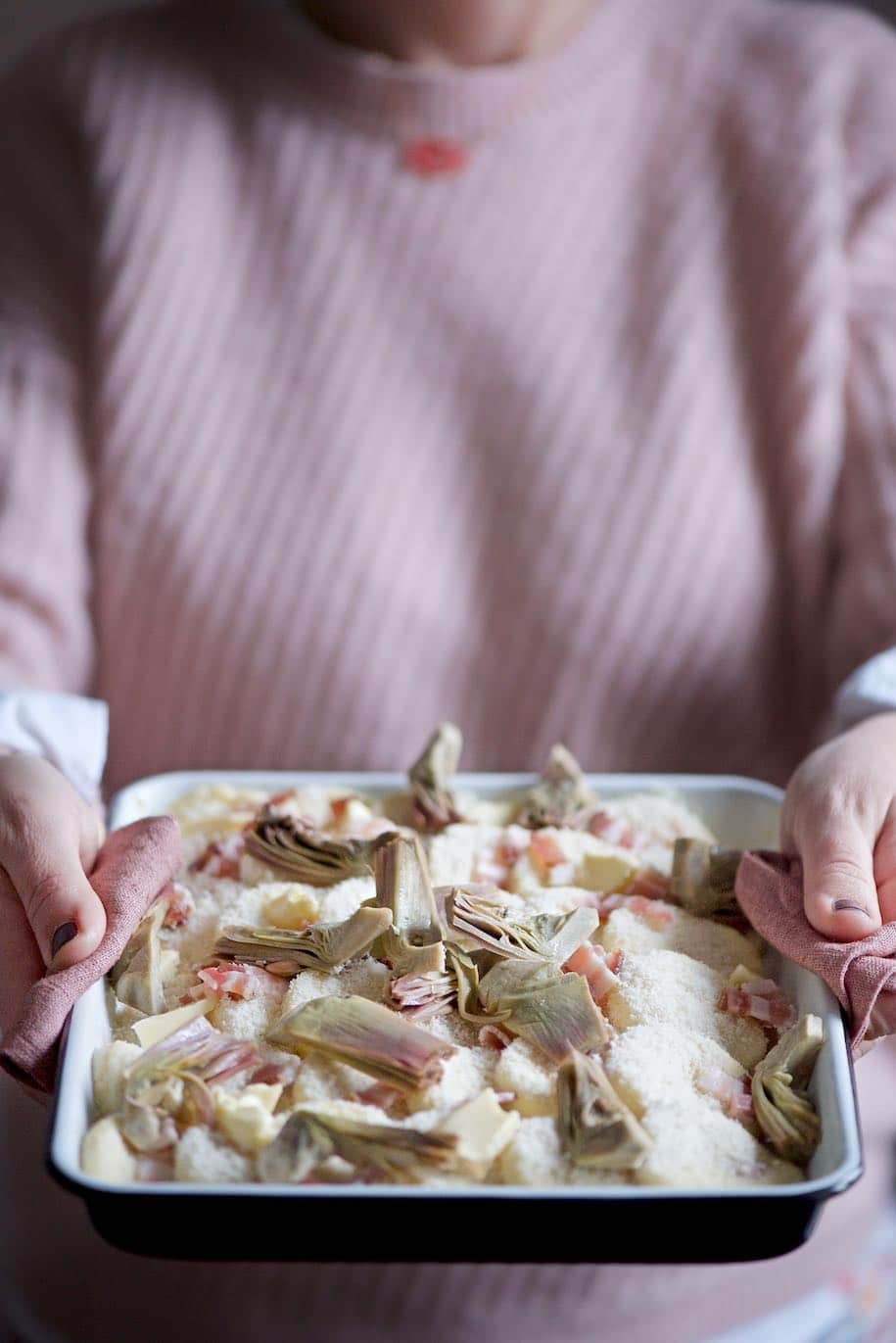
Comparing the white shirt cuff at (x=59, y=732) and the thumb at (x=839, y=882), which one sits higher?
the thumb at (x=839, y=882)

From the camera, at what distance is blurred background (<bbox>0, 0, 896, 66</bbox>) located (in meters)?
1.13

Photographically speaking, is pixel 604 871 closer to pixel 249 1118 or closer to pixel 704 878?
pixel 704 878

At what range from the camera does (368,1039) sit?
18.1 inches

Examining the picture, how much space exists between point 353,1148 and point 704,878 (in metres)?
0.21

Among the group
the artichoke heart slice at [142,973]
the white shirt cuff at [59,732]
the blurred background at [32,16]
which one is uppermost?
the blurred background at [32,16]

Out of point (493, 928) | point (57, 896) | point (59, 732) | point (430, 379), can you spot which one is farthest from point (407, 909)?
point (430, 379)

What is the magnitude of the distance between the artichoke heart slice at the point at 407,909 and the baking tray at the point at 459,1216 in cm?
10

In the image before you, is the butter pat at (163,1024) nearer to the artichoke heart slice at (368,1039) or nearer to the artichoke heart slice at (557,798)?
the artichoke heart slice at (368,1039)

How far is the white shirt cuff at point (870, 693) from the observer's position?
2.25ft

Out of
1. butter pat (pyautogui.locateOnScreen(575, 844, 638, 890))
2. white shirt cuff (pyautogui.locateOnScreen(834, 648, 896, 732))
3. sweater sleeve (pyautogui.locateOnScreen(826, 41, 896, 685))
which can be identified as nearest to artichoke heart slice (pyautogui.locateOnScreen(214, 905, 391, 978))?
butter pat (pyautogui.locateOnScreen(575, 844, 638, 890))

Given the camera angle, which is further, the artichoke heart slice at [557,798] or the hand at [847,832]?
the artichoke heart slice at [557,798]

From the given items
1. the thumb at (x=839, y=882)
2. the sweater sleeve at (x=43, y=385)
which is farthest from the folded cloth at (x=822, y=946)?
the sweater sleeve at (x=43, y=385)

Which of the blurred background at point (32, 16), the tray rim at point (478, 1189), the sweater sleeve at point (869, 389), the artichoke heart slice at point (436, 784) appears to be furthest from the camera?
the blurred background at point (32, 16)

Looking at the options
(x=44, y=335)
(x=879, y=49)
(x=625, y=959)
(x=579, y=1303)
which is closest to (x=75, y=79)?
(x=44, y=335)
